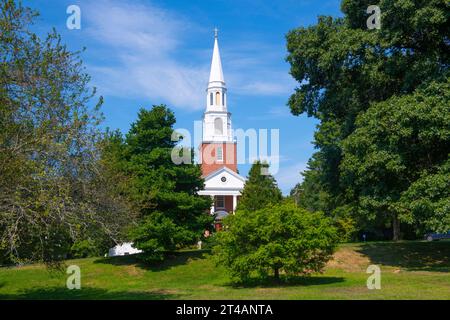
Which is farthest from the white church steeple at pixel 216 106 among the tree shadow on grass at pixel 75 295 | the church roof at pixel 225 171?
the tree shadow on grass at pixel 75 295

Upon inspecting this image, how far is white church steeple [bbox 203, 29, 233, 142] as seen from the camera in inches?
2835

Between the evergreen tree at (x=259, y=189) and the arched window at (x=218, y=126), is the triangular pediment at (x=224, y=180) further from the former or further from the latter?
the evergreen tree at (x=259, y=189)

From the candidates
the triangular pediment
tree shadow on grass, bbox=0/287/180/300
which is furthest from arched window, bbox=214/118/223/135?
tree shadow on grass, bbox=0/287/180/300

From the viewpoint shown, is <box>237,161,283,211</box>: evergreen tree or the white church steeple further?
the white church steeple

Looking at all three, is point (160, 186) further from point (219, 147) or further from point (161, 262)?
point (219, 147)

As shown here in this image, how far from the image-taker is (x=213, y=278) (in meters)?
28.0

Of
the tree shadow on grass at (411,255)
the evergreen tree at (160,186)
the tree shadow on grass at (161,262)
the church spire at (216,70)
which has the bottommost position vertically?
the tree shadow on grass at (161,262)

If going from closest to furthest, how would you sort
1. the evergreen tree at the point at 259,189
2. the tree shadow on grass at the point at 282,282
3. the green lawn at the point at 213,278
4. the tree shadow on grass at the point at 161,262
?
1. the green lawn at the point at 213,278
2. the tree shadow on grass at the point at 282,282
3. the tree shadow on grass at the point at 161,262
4. the evergreen tree at the point at 259,189

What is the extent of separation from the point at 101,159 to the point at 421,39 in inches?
677

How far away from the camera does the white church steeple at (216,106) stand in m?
72.0

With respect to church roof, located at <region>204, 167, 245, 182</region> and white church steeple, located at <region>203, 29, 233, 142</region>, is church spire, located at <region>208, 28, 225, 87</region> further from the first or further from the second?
church roof, located at <region>204, 167, 245, 182</region>

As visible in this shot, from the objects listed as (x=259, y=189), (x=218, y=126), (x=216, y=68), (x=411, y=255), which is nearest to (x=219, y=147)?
(x=218, y=126)

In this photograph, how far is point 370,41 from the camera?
2464cm

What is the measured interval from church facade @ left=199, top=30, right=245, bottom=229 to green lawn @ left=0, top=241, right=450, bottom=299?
118ft
